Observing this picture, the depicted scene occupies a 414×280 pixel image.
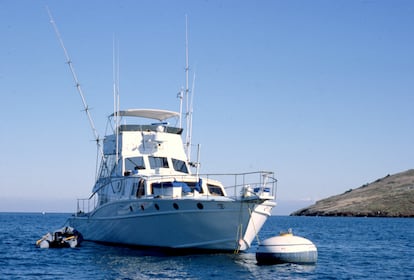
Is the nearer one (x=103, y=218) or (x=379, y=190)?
(x=103, y=218)

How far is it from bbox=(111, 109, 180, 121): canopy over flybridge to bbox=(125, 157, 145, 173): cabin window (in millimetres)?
3617

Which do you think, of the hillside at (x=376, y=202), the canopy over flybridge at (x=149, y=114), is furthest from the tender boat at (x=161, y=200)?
the hillside at (x=376, y=202)

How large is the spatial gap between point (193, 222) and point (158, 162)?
28.4 feet

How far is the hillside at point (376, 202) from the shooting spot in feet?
532

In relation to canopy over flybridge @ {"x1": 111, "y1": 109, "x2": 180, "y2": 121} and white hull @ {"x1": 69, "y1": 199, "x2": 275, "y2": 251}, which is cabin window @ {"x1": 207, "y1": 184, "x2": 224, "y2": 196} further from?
canopy over flybridge @ {"x1": 111, "y1": 109, "x2": 180, "y2": 121}

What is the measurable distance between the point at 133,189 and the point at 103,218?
4.50 meters

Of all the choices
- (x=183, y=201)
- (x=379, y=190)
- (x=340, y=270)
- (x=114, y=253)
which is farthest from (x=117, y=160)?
(x=379, y=190)

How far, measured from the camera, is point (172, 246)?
113 feet

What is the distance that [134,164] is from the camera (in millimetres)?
40656

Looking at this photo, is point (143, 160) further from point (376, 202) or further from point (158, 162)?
point (376, 202)

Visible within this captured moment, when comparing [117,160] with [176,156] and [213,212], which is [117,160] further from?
[213,212]

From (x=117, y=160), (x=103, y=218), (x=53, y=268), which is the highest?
(x=117, y=160)

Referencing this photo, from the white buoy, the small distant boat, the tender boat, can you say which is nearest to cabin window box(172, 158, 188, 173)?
the tender boat

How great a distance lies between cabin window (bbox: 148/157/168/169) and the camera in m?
40.5
